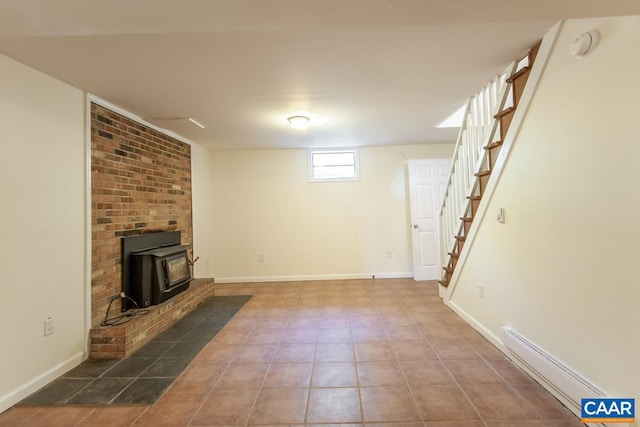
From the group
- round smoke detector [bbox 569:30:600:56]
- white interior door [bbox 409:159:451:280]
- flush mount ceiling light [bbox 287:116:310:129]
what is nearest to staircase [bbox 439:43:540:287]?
round smoke detector [bbox 569:30:600:56]

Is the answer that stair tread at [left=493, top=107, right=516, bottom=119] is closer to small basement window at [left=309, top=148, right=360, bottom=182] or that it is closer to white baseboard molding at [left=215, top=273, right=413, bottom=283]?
small basement window at [left=309, top=148, right=360, bottom=182]

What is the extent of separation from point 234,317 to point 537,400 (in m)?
2.71

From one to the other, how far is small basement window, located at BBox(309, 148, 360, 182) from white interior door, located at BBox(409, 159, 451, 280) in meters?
1.00

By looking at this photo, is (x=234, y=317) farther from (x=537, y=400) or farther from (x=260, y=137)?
(x=537, y=400)

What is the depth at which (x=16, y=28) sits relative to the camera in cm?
125

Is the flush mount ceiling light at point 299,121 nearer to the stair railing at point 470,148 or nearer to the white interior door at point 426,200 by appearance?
the stair railing at point 470,148

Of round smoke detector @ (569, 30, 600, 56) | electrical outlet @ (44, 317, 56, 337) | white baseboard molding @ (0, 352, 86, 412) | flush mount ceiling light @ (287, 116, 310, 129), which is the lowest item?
white baseboard molding @ (0, 352, 86, 412)

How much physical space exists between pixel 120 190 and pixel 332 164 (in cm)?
305

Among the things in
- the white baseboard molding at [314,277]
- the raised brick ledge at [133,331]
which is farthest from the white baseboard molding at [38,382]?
the white baseboard molding at [314,277]

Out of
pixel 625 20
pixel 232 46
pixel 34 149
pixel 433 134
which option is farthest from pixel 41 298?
pixel 433 134

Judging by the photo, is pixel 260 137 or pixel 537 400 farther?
pixel 260 137

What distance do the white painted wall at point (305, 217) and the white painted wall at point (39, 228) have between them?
2.50 metres

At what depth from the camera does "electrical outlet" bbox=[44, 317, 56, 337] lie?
1972 millimetres

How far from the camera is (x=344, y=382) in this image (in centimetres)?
189
